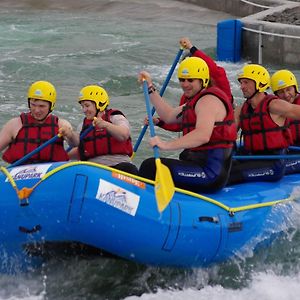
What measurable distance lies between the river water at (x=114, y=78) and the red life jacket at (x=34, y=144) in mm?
742

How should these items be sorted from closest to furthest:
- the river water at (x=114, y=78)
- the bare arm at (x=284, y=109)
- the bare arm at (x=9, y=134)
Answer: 1. the river water at (x=114, y=78)
2. the bare arm at (x=9, y=134)
3. the bare arm at (x=284, y=109)

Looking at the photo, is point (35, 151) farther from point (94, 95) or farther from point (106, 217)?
point (106, 217)

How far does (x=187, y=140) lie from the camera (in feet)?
15.9

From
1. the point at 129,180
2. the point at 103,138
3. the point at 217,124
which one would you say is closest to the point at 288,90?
the point at 217,124

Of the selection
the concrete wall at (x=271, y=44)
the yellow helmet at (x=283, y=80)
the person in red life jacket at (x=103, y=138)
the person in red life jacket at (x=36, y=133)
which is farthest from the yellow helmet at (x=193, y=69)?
→ the concrete wall at (x=271, y=44)

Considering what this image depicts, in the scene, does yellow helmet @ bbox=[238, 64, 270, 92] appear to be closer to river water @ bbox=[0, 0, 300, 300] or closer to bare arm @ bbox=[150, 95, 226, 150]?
bare arm @ bbox=[150, 95, 226, 150]

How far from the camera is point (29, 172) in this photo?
4781 mm

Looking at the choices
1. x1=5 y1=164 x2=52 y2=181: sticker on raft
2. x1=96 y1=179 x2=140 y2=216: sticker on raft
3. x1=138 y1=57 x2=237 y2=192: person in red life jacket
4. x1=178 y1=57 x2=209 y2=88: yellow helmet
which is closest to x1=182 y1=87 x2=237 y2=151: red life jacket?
x1=138 y1=57 x2=237 y2=192: person in red life jacket

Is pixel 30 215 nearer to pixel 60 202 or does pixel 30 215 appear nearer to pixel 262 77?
pixel 60 202

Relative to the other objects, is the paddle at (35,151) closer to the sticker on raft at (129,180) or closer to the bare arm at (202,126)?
the sticker on raft at (129,180)

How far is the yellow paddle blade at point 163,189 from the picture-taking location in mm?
4395

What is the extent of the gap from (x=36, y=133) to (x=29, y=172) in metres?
0.63

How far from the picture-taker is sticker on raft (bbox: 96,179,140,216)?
14.9 feet

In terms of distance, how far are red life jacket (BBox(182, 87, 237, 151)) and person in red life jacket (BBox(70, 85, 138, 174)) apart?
447 millimetres
